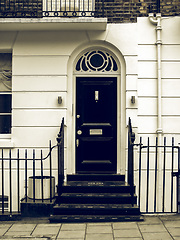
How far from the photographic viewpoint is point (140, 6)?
→ 24.2 ft

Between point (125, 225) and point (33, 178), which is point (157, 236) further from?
point (33, 178)

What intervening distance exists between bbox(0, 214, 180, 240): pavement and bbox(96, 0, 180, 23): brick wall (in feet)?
13.9

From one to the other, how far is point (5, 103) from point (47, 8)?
2.29 meters

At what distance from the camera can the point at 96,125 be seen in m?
7.34

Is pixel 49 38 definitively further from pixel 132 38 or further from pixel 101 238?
pixel 101 238

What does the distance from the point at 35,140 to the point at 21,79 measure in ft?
4.44

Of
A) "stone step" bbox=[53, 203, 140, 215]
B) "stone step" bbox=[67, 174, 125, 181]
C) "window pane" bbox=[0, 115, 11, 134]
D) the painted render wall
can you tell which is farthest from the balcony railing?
"stone step" bbox=[53, 203, 140, 215]

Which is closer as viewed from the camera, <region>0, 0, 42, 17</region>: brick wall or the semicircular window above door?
<region>0, 0, 42, 17</region>: brick wall

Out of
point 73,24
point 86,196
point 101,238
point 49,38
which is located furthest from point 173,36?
point 101,238

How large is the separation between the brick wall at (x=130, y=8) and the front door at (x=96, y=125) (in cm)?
135

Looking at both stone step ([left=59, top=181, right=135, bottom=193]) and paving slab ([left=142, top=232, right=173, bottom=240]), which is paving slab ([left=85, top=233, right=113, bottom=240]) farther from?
stone step ([left=59, top=181, right=135, bottom=193])

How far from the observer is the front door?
7340 millimetres

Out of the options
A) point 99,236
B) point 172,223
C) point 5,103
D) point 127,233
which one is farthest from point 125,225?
point 5,103

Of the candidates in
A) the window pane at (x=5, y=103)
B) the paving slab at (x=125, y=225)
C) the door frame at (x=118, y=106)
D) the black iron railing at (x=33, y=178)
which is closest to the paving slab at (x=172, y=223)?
the paving slab at (x=125, y=225)
